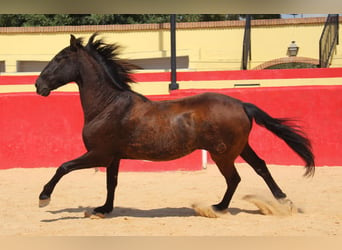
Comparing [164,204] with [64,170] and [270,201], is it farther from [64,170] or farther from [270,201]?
[64,170]

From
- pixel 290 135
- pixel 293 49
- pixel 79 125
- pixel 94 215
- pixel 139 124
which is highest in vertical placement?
pixel 293 49

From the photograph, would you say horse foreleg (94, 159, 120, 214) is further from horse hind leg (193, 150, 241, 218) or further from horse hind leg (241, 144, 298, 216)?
horse hind leg (241, 144, 298, 216)

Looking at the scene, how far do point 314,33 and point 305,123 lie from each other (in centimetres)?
776

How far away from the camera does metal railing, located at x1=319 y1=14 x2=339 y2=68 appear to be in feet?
48.1

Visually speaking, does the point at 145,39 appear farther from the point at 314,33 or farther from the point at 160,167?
the point at 160,167

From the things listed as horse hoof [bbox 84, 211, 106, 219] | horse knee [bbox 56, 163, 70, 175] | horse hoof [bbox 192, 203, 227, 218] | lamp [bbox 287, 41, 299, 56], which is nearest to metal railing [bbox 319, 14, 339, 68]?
lamp [bbox 287, 41, 299, 56]

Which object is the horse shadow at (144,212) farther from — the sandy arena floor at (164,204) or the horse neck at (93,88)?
the horse neck at (93,88)

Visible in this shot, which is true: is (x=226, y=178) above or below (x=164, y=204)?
above

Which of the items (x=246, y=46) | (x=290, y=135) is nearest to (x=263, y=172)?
(x=290, y=135)

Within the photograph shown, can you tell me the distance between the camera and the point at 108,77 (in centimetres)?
539

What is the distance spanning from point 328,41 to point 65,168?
38.6ft

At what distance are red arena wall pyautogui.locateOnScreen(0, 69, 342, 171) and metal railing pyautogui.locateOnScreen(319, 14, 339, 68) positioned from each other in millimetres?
6311

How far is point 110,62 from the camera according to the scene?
5445 mm

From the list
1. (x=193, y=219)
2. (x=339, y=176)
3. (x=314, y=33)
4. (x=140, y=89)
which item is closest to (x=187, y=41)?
(x=140, y=89)
